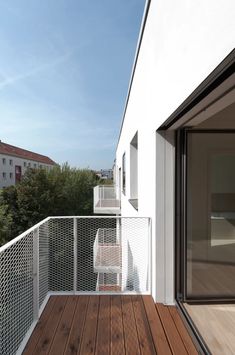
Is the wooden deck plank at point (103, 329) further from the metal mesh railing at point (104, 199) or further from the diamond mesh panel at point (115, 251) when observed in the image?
the metal mesh railing at point (104, 199)

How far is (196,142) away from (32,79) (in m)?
9.36

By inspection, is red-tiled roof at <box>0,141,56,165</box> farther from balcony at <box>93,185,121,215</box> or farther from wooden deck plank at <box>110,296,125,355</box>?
wooden deck plank at <box>110,296,125,355</box>

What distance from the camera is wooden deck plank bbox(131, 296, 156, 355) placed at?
2.05m

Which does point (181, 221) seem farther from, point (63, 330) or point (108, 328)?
point (63, 330)

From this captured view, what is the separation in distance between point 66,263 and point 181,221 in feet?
4.84

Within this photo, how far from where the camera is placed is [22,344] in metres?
2.08

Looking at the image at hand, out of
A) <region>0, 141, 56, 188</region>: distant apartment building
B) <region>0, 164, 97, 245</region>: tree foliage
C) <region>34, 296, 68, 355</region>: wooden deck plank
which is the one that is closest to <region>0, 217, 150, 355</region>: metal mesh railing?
<region>34, 296, 68, 355</region>: wooden deck plank

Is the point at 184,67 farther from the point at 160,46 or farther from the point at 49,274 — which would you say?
the point at 49,274

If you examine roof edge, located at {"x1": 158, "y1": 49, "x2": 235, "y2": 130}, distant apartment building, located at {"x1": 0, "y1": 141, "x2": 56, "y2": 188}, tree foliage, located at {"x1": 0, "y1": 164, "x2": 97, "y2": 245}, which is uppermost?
distant apartment building, located at {"x1": 0, "y1": 141, "x2": 56, "y2": 188}

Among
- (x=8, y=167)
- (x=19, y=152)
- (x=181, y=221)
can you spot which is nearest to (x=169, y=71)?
(x=181, y=221)

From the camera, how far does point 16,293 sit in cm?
201

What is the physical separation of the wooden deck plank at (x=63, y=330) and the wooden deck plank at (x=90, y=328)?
15cm

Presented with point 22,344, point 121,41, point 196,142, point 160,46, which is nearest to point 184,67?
point 160,46

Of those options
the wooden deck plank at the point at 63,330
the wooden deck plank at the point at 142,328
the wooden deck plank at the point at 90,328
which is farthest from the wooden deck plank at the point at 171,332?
the wooden deck plank at the point at 63,330
